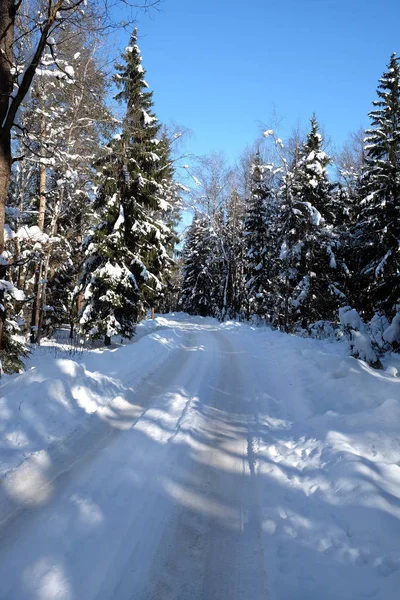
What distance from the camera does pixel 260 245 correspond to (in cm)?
2556

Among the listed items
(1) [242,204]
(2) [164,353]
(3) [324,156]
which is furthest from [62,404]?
(1) [242,204]

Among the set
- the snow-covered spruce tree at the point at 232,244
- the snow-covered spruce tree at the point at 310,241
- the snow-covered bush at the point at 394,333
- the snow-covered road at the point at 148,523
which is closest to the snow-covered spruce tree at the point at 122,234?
the snow-covered spruce tree at the point at 310,241

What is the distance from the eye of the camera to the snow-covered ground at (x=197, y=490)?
2.40 metres

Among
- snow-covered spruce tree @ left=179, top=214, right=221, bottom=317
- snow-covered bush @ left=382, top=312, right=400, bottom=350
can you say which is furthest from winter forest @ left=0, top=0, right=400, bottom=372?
snow-covered spruce tree @ left=179, top=214, right=221, bottom=317

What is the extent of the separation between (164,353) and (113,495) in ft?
26.1

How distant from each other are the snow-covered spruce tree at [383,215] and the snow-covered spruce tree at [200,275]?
74.6 feet

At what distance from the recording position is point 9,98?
4.66 meters

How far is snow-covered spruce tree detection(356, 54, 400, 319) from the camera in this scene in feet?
43.2

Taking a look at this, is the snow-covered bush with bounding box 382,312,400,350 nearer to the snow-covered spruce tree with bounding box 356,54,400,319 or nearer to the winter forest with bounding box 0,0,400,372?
the winter forest with bounding box 0,0,400,372

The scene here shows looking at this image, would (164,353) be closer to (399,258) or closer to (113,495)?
(113,495)

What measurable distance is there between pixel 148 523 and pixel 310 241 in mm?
16773

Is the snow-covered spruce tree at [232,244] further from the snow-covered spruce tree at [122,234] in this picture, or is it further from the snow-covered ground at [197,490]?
the snow-covered ground at [197,490]

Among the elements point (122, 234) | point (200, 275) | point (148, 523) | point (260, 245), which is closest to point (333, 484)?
point (148, 523)

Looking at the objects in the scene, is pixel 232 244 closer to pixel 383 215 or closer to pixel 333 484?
pixel 383 215
